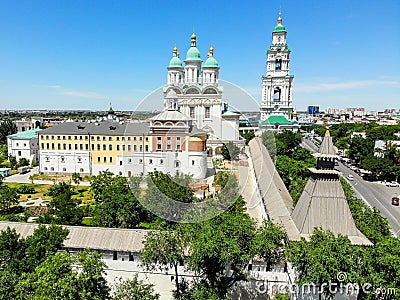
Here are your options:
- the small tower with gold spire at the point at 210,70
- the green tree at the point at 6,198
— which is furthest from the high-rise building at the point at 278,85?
the green tree at the point at 6,198

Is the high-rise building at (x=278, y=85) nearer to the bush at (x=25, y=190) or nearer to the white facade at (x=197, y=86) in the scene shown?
the white facade at (x=197, y=86)

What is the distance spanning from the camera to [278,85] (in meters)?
64.8

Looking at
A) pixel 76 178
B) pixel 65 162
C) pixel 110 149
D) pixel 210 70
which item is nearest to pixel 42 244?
pixel 76 178

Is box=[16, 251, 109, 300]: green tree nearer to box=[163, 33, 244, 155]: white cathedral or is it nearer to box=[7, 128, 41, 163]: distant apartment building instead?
box=[163, 33, 244, 155]: white cathedral

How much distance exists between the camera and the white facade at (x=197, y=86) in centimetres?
3975

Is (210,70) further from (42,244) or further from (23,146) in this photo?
(42,244)

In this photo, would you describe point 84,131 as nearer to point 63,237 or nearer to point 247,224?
point 63,237

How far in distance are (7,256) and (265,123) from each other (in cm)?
5363

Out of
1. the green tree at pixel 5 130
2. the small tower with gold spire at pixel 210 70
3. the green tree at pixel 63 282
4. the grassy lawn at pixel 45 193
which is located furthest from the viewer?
the green tree at pixel 5 130

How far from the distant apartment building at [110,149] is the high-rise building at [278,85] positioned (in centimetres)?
3527

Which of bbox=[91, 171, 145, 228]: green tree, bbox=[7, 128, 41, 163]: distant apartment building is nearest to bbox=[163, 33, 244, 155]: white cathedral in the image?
bbox=[91, 171, 145, 228]: green tree

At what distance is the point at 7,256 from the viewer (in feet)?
39.4

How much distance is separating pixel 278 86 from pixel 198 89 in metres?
28.1

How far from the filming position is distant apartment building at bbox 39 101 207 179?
85.2ft
